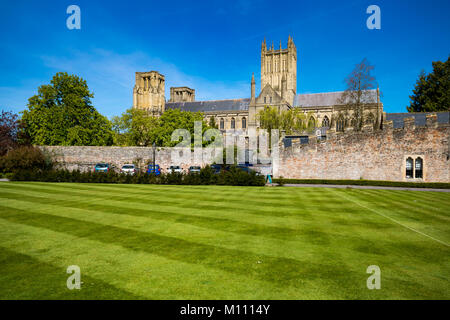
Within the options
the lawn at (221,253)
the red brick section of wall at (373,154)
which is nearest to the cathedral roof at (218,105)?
the red brick section of wall at (373,154)

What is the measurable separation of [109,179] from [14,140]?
24765mm

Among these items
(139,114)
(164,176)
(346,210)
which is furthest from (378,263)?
(139,114)

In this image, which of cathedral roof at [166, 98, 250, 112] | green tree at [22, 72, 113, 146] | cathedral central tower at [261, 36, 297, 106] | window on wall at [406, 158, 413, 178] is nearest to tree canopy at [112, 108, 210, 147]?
green tree at [22, 72, 113, 146]

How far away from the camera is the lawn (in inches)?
155

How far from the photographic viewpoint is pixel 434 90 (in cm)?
4969

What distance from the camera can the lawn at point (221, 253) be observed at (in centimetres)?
394

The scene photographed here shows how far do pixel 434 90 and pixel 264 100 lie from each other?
33440 mm

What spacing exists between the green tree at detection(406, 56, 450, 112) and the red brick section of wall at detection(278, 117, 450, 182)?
30663mm

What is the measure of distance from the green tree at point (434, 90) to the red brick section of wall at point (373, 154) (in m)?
30.7

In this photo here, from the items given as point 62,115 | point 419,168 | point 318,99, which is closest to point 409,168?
point 419,168

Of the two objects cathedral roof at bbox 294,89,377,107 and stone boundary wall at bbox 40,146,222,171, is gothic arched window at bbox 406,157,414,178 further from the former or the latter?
cathedral roof at bbox 294,89,377,107

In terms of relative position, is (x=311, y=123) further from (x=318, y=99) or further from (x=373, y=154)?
(x=373, y=154)

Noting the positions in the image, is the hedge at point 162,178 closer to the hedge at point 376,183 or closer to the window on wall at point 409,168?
the hedge at point 376,183

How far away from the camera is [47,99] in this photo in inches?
1577
